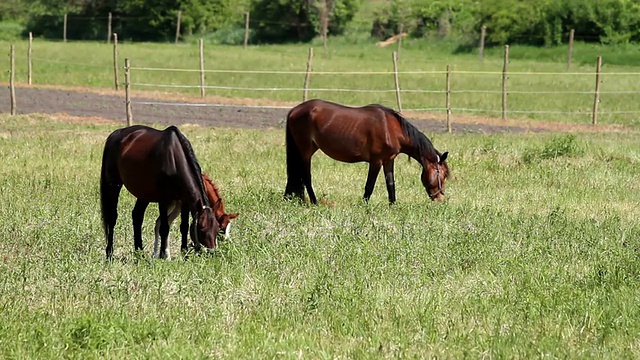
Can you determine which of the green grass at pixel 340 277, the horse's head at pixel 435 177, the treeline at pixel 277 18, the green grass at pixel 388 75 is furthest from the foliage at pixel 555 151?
the treeline at pixel 277 18

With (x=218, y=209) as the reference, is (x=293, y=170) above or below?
below

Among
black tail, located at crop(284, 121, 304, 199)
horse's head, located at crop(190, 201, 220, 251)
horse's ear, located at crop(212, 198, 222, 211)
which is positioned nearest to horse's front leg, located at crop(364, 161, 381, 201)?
black tail, located at crop(284, 121, 304, 199)

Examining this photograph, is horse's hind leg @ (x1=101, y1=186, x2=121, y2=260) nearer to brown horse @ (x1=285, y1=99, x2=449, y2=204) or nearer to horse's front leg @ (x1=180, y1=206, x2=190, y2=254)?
horse's front leg @ (x1=180, y1=206, x2=190, y2=254)

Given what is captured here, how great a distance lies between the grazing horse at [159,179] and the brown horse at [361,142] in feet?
10.2

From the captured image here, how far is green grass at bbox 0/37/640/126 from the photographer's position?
27.2 meters

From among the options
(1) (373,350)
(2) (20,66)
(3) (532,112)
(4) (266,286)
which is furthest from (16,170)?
(2) (20,66)

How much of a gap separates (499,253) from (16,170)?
778 centimetres

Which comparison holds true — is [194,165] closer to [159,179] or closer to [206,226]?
[159,179]

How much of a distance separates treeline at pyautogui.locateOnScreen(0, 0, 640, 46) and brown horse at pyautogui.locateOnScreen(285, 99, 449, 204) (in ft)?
117

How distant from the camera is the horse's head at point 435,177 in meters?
11.6

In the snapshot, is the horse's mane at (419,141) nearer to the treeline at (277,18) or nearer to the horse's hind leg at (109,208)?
the horse's hind leg at (109,208)

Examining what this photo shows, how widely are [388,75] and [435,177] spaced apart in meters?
22.8

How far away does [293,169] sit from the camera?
465 inches

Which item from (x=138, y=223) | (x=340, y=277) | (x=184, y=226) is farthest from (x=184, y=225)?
(x=340, y=277)
